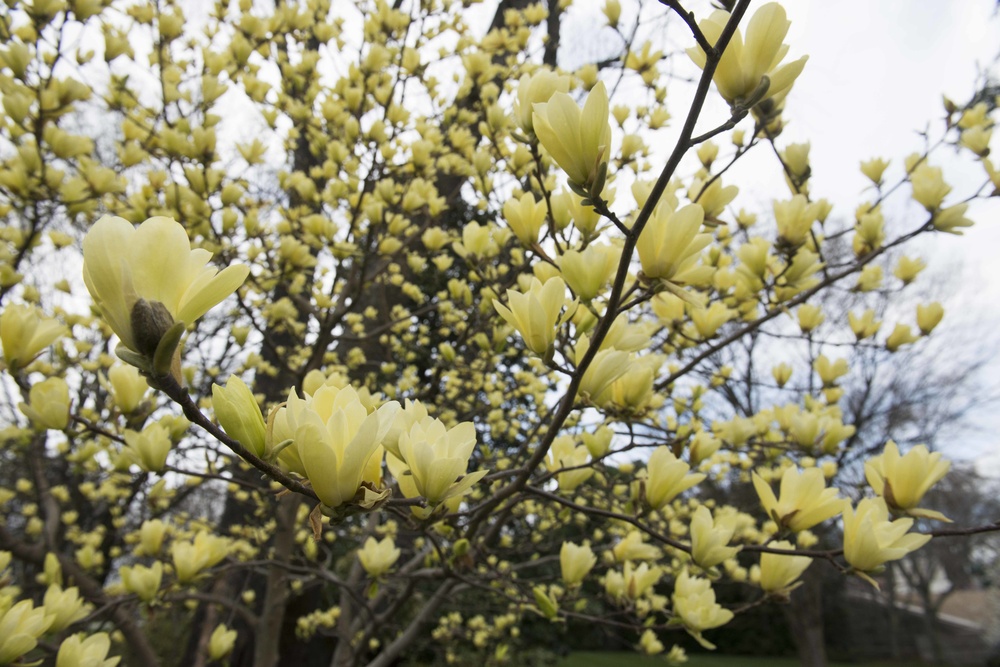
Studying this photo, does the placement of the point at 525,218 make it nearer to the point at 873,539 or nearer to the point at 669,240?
the point at 669,240

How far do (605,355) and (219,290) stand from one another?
21.3 inches

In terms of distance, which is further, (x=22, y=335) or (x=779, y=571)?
(x=779, y=571)

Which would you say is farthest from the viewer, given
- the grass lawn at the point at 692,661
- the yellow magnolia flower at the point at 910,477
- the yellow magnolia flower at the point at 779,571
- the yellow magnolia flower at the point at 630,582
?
the grass lawn at the point at 692,661

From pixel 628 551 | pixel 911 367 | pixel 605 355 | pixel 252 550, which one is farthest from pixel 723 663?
pixel 605 355

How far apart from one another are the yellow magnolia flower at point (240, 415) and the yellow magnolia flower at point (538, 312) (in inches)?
13.7

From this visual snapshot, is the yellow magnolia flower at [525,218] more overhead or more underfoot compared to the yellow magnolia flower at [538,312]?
more overhead

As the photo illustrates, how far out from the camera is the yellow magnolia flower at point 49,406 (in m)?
1.10

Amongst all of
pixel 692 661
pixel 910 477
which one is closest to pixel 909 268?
pixel 910 477

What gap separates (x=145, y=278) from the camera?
Answer: 492mm

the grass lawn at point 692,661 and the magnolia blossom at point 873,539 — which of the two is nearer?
the magnolia blossom at point 873,539

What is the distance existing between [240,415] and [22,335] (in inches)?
27.9

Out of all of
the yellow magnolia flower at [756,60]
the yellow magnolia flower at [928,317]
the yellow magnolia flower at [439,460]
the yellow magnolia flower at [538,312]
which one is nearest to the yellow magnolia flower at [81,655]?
the yellow magnolia flower at [439,460]

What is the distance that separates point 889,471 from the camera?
999 millimetres

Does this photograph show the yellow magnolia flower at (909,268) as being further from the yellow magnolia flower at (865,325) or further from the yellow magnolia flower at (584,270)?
the yellow magnolia flower at (584,270)
